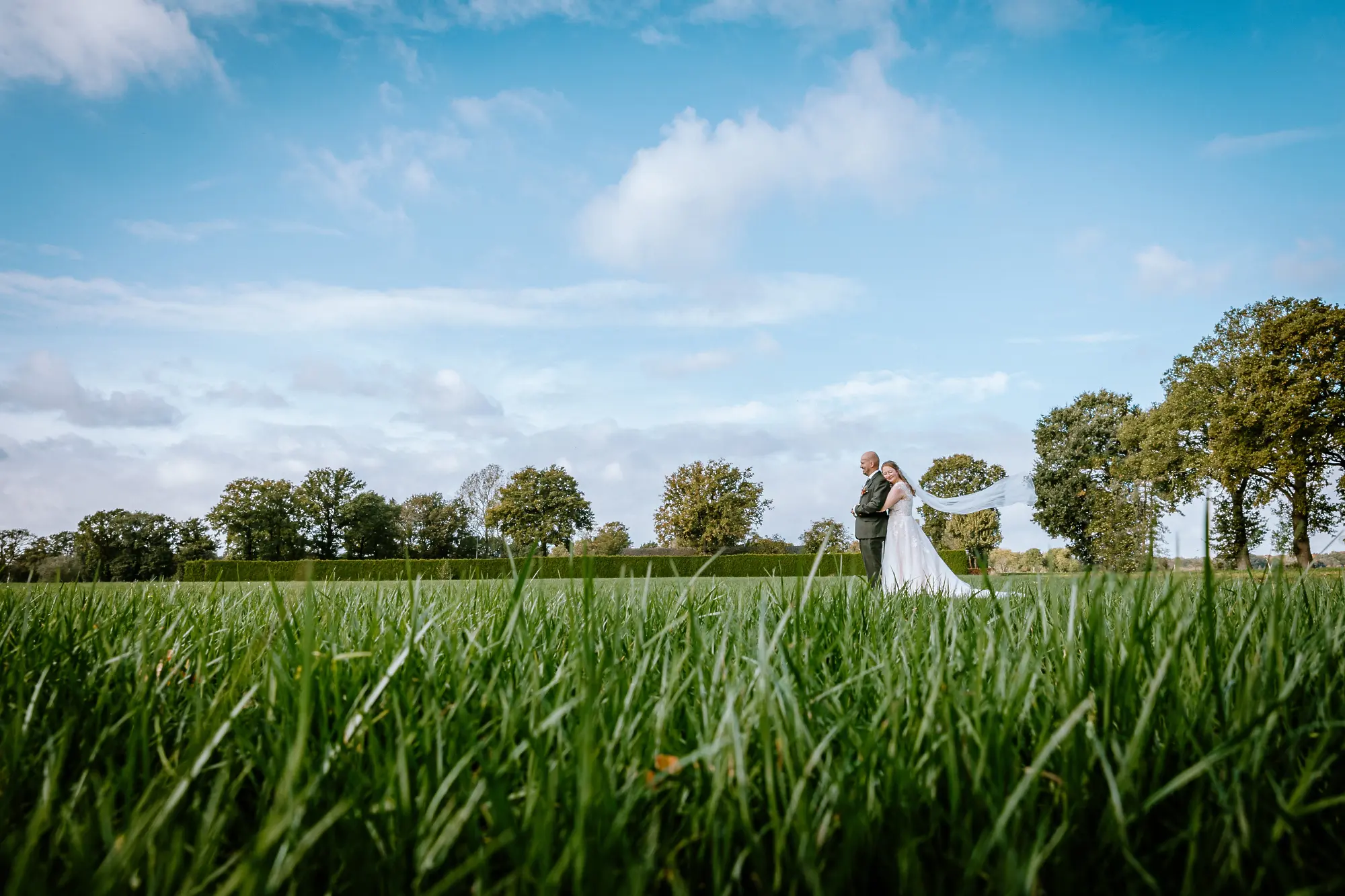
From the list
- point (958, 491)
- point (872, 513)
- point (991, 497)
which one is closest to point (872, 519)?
point (872, 513)

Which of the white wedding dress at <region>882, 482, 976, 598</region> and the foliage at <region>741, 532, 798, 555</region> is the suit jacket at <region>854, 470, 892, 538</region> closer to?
the white wedding dress at <region>882, 482, 976, 598</region>

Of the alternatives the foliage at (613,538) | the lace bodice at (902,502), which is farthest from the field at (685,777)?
the foliage at (613,538)

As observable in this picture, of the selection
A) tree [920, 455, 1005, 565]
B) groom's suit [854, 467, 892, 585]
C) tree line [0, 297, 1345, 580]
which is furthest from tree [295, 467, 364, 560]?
groom's suit [854, 467, 892, 585]

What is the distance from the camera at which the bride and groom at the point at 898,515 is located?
1163 centimetres

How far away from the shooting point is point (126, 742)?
1.52 metres

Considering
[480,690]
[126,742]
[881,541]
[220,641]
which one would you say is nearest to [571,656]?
[480,690]

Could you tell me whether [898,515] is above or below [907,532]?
above

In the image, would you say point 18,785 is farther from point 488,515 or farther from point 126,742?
point 488,515

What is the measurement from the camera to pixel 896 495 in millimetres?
11766

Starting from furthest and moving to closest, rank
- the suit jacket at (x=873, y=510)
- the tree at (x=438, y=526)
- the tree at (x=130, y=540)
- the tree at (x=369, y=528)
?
the tree at (x=438, y=526) < the tree at (x=369, y=528) < the tree at (x=130, y=540) < the suit jacket at (x=873, y=510)

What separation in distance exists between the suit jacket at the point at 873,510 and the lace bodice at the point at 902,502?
0.21 meters

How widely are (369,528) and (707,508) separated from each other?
29530 millimetres

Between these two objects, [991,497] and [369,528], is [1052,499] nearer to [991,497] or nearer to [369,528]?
[991,497]

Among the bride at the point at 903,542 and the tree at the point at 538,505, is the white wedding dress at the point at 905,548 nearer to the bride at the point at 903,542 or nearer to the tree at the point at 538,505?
the bride at the point at 903,542
